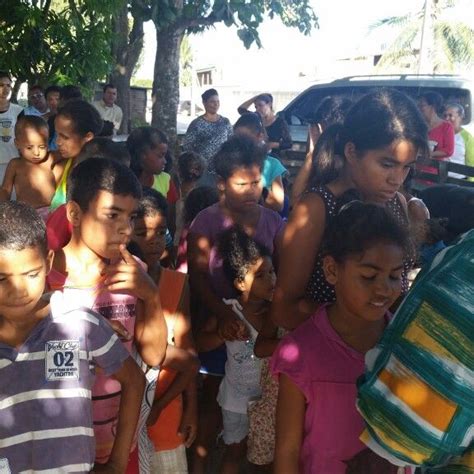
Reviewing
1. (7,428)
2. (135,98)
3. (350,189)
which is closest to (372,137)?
(350,189)

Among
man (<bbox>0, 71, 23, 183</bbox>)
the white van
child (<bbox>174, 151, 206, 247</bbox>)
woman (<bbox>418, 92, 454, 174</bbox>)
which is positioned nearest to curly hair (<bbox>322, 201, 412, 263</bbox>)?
child (<bbox>174, 151, 206, 247</bbox>)

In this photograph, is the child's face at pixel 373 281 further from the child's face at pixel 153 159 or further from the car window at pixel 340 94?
the car window at pixel 340 94

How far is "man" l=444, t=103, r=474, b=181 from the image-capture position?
246 inches

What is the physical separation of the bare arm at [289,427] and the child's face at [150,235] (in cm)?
118

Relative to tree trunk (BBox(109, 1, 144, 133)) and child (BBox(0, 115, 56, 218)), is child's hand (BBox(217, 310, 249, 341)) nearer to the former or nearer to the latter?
child (BBox(0, 115, 56, 218))

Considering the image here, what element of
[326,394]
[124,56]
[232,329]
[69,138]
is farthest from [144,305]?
[124,56]

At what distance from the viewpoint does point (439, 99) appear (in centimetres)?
646

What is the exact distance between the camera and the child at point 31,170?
381 cm

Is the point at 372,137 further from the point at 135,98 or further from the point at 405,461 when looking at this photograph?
the point at 135,98

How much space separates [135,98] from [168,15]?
38.5ft

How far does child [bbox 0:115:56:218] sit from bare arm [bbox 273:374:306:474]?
8.51 ft

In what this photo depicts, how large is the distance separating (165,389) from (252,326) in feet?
1.48

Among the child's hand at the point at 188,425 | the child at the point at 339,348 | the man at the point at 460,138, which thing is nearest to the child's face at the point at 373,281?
the child at the point at 339,348

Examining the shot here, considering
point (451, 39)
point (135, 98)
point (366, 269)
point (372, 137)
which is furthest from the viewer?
point (451, 39)
